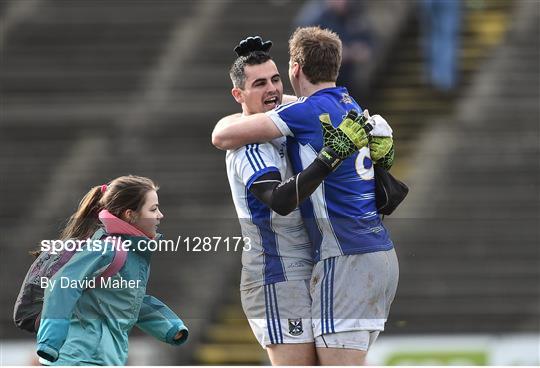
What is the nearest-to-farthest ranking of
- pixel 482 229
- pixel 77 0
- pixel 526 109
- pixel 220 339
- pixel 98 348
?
pixel 98 348 < pixel 220 339 < pixel 482 229 < pixel 526 109 < pixel 77 0

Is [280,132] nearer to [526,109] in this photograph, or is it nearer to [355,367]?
[355,367]

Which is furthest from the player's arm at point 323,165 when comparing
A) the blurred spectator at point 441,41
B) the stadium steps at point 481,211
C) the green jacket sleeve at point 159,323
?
the blurred spectator at point 441,41

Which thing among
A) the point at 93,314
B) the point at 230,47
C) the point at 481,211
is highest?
the point at 230,47

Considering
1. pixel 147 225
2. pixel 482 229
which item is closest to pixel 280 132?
pixel 147 225

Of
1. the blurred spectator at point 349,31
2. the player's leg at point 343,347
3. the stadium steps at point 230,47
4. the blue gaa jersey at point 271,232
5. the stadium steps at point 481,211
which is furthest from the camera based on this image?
the stadium steps at point 230,47

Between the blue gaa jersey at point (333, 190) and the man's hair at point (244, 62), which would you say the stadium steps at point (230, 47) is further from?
the blue gaa jersey at point (333, 190)

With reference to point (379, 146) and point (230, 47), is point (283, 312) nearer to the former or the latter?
point (379, 146)

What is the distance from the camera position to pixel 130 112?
10.4 m

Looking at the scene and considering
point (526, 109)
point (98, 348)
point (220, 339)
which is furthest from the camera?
point (526, 109)

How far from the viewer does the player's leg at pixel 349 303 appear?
4141mm

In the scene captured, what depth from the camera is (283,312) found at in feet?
13.8

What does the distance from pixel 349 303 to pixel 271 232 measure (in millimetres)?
368

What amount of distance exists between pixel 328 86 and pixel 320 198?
393mm

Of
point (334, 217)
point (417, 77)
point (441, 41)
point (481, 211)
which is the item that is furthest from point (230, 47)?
point (334, 217)
